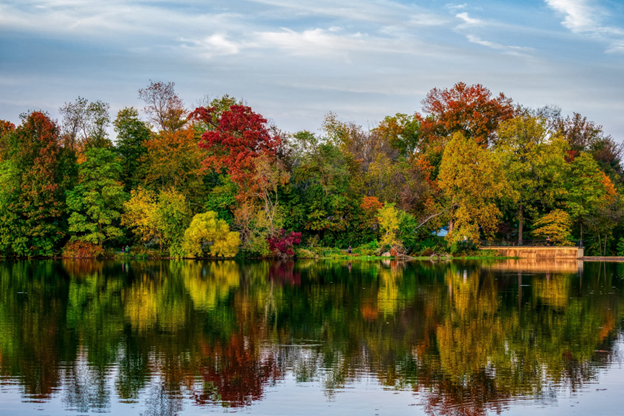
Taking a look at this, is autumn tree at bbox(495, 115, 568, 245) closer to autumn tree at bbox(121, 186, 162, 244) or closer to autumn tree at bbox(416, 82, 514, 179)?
autumn tree at bbox(416, 82, 514, 179)

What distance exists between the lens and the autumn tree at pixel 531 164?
50.7m

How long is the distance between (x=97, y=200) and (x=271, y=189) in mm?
12185

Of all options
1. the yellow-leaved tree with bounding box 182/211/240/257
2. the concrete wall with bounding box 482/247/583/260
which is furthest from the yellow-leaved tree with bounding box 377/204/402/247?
the yellow-leaved tree with bounding box 182/211/240/257

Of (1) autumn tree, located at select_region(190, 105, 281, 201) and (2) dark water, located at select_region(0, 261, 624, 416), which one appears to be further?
(1) autumn tree, located at select_region(190, 105, 281, 201)

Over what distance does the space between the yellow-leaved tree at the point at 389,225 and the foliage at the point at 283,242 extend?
6.13m

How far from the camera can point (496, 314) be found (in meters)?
17.2

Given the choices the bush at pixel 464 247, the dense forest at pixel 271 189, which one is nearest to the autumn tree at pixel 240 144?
the dense forest at pixel 271 189

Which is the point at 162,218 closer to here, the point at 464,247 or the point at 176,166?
the point at 176,166

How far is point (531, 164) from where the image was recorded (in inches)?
2024

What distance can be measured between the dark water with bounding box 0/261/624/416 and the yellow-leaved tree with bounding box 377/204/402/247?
23.4 m

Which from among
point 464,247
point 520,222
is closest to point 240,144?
point 464,247

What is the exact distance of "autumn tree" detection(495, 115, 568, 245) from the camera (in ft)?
166

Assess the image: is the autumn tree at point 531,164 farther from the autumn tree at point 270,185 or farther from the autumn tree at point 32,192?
the autumn tree at point 32,192

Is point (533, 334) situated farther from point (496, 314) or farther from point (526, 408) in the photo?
point (526, 408)
